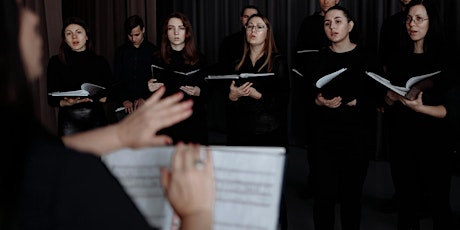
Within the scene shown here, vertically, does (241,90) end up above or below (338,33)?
below

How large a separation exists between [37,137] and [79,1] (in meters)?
6.29

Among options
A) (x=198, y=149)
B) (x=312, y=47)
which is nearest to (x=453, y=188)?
(x=312, y=47)

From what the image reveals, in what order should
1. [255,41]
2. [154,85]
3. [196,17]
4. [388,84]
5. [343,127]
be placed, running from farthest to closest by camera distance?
[196,17], [154,85], [255,41], [343,127], [388,84]

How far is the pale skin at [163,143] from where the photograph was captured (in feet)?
2.93

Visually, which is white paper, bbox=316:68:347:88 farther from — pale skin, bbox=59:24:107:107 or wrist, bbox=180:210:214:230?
wrist, bbox=180:210:214:230

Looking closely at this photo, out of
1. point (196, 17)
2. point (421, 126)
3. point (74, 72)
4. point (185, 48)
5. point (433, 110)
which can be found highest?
point (196, 17)

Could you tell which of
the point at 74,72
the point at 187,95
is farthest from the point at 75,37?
the point at 187,95

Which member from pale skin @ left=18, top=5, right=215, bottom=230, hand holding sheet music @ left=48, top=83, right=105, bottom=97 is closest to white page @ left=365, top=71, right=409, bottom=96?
hand holding sheet music @ left=48, top=83, right=105, bottom=97

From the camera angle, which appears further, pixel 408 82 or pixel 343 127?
pixel 343 127

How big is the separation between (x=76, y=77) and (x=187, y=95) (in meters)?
0.80

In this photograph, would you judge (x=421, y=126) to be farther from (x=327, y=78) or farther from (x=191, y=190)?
(x=191, y=190)

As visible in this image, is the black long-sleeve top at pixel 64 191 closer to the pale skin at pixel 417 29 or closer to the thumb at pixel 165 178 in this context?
the thumb at pixel 165 178

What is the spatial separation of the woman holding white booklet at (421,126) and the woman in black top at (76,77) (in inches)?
75.4

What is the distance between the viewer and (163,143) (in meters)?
1.15
